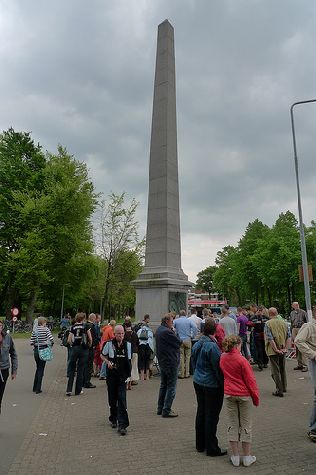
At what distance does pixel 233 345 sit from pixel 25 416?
4.66 meters

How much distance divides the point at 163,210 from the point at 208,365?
32.1ft

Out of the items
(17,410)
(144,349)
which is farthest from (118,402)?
(144,349)

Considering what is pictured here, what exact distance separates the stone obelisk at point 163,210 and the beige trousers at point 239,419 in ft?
27.4

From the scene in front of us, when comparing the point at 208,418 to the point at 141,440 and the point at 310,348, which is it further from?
the point at 310,348

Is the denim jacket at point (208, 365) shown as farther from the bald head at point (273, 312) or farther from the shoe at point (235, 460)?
the bald head at point (273, 312)

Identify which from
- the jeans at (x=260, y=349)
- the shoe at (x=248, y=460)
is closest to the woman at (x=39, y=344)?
the shoe at (x=248, y=460)

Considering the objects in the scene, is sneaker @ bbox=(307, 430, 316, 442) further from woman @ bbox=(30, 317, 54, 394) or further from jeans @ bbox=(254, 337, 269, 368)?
jeans @ bbox=(254, 337, 269, 368)

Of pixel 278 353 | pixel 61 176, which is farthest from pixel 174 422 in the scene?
pixel 61 176

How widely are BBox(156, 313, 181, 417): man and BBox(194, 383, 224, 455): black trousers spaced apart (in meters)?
1.89

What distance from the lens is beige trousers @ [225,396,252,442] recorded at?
4.87 meters

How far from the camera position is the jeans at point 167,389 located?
23.7 ft

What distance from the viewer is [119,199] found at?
31.1m

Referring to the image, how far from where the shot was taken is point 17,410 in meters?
7.89

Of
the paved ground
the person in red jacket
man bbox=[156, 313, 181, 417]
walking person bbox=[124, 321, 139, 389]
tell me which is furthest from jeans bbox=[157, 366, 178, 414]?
walking person bbox=[124, 321, 139, 389]
